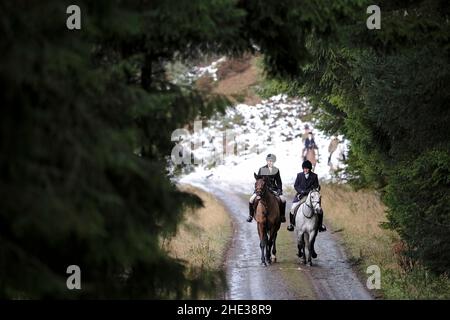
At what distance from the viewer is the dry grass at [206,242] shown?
1730 centimetres

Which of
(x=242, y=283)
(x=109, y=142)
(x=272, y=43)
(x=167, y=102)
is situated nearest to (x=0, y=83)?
(x=109, y=142)

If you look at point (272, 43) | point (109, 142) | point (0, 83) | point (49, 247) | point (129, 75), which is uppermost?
point (272, 43)

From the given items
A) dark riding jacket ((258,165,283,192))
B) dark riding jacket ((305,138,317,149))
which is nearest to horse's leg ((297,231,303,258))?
dark riding jacket ((258,165,283,192))

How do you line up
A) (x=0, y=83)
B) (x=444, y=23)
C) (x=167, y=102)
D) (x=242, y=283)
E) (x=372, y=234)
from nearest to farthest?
1. (x=0, y=83)
2. (x=167, y=102)
3. (x=444, y=23)
4. (x=242, y=283)
5. (x=372, y=234)

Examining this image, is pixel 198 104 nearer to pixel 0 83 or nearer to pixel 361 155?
pixel 0 83

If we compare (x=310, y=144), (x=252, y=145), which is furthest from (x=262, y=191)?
(x=252, y=145)

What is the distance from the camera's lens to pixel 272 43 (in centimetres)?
1022

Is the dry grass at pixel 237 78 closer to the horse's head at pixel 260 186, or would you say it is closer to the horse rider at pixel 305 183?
the horse rider at pixel 305 183

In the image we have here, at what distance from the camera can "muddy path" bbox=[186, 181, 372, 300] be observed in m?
14.2

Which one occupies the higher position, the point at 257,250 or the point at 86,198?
the point at 257,250

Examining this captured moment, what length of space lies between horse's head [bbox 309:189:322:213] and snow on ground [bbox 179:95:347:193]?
16.9 m

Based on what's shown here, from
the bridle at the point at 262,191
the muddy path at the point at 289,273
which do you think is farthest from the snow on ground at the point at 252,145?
the bridle at the point at 262,191

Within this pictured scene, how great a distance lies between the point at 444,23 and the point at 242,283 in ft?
22.1

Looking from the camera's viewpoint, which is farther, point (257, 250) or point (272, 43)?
point (257, 250)
